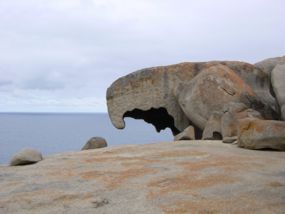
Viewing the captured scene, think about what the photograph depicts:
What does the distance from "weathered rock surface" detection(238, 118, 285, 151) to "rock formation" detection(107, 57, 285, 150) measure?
107 inches

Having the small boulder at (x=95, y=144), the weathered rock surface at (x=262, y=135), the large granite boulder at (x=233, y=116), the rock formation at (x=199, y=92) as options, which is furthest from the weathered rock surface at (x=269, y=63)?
the weathered rock surface at (x=262, y=135)

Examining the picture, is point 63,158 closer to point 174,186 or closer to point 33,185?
point 33,185

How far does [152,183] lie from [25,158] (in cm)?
412

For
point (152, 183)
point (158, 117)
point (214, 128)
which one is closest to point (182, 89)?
point (214, 128)

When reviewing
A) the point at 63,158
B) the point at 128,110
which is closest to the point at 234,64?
the point at 128,110

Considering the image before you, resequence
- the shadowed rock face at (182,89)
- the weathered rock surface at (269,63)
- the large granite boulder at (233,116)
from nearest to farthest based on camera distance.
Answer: the large granite boulder at (233,116), the shadowed rock face at (182,89), the weathered rock surface at (269,63)

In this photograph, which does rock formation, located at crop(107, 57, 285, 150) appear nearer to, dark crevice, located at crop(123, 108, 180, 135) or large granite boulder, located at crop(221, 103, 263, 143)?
dark crevice, located at crop(123, 108, 180, 135)

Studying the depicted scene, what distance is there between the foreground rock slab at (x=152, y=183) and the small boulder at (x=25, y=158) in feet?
0.88

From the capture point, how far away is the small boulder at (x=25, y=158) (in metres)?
10.6

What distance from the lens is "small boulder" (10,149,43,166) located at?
10.6 m

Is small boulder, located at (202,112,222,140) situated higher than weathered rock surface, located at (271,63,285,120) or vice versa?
weathered rock surface, located at (271,63,285,120)

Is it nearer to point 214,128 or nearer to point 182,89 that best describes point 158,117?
point 182,89

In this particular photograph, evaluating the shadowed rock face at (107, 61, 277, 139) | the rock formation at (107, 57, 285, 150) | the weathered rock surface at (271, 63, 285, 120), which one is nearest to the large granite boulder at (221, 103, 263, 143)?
the rock formation at (107, 57, 285, 150)

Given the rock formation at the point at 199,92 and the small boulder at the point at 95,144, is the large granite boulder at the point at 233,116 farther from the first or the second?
the small boulder at the point at 95,144
